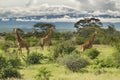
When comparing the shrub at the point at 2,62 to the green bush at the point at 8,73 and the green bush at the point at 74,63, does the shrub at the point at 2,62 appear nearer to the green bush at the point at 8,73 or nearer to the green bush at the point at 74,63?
the green bush at the point at 8,73

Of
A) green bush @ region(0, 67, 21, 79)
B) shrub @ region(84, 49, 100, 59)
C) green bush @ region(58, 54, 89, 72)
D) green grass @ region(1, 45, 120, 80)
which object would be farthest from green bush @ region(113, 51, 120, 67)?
green bush @ region(0, 67, 21, 79)

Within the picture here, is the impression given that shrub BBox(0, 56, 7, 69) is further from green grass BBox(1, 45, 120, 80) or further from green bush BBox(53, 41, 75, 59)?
green bush BBox(53, 41, 75, 59)

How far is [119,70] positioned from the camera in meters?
21.0

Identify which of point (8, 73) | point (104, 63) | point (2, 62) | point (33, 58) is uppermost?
point (2, 62)

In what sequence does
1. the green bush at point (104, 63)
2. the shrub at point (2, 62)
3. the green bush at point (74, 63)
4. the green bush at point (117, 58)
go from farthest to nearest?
the green bush at point (104, 63) < the green bush at point (117, 58) < the green bush at point (74, 63) < the shrub at point (2, 62)

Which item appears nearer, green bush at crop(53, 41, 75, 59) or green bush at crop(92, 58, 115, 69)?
green bush at crop(92, 58, 115, 69)

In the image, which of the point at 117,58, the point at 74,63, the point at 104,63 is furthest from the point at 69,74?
the point at 104,63

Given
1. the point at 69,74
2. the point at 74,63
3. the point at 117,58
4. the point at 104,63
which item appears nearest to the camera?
the point at 69,74

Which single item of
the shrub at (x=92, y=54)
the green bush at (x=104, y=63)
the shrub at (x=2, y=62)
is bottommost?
the shrub at (x=92, y=54)

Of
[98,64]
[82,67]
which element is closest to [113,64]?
[98,64]

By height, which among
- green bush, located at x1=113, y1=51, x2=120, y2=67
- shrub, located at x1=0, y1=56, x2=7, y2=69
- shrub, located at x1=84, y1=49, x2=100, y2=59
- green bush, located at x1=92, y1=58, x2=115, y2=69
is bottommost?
shrub, located at x1=84, y1=49, x2=100, y2=59

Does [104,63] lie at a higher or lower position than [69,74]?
lower

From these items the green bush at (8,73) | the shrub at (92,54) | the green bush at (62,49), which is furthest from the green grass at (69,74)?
the shrub at (92,54)

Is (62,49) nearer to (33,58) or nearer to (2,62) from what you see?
(33,58)
